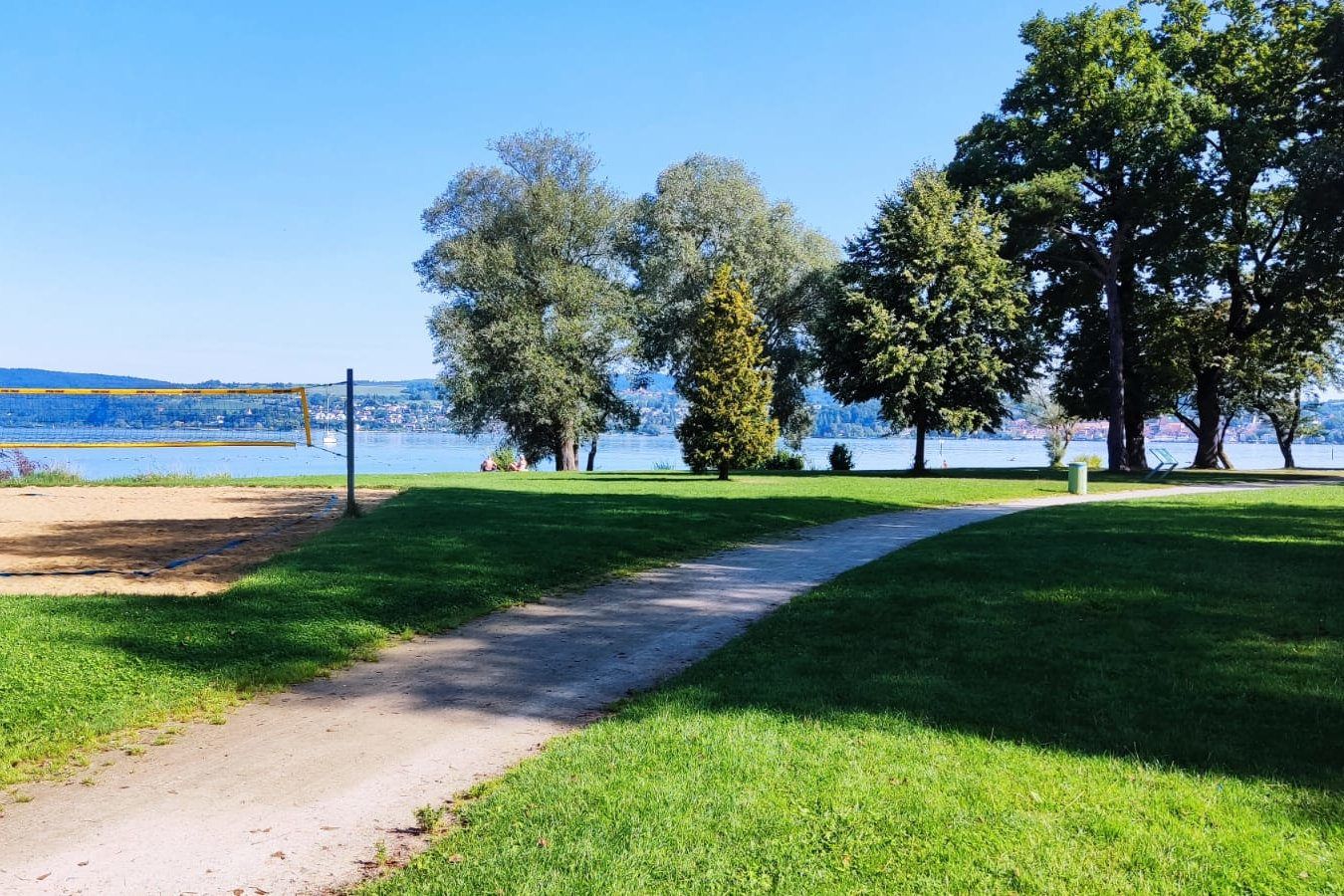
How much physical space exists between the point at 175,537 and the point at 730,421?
1532 cm

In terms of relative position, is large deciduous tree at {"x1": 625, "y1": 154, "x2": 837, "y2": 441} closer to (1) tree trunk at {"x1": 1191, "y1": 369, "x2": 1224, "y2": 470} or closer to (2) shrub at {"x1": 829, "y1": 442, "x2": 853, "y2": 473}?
(2) shrub at {"x1": 829, "y1": 442, "x2": 853, "y2": 473}

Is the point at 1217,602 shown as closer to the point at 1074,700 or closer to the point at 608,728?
the point at 1074,700

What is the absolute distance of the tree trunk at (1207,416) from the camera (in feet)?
115

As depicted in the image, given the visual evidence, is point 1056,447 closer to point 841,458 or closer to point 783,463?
point 841,458

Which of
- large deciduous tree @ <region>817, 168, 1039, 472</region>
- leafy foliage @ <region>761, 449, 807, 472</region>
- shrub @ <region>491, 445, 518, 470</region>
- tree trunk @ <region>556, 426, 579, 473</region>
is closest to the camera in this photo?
large deciduous tree @ <region>817, 168, 1039, 472</region>

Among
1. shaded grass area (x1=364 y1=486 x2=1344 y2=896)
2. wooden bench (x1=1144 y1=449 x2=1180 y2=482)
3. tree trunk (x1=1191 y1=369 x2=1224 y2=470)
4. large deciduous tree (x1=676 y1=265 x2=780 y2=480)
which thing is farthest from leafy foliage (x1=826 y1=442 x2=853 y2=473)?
shaded grass area (x1=364 y1=486 x2=1344 y2=896)

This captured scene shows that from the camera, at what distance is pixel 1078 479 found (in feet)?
73.9

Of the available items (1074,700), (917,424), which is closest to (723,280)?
(917,424)

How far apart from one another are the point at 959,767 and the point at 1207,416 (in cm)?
3716

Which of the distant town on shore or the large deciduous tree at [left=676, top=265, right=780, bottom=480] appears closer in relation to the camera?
the distant town on shore

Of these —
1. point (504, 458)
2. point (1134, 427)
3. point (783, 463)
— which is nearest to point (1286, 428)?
point (1134, 427)

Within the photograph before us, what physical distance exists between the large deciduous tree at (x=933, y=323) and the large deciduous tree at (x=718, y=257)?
7.06 metres

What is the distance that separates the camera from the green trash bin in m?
22.3

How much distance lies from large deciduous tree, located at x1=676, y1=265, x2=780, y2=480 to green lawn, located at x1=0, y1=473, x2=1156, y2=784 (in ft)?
28.5
